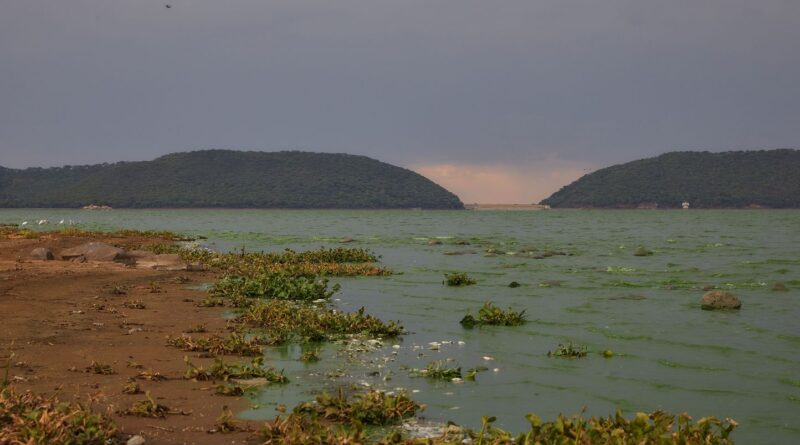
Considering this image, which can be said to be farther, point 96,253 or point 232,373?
point 96,253

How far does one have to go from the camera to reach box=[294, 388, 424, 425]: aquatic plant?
26.6ft

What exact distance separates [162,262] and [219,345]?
655 inches

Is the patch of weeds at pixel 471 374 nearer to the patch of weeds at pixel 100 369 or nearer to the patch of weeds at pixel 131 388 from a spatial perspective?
the patch of weeds at pixel 131 388

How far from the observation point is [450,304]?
18.6 m

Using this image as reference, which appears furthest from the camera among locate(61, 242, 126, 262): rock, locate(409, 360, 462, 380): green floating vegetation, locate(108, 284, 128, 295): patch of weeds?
locate(61, 242, 126, 262): rock

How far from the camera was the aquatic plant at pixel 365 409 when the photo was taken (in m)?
8.10

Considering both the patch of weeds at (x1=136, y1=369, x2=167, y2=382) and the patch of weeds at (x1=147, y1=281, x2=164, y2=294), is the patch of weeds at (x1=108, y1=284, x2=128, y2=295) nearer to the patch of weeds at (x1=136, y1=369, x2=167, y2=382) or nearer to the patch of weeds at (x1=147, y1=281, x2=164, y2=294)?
the patch of weeds at (x1=147, y1=281, x2=164, y2=294)

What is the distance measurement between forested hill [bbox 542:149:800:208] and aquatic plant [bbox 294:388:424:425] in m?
171

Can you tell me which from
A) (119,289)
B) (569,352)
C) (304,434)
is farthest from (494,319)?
(119,289)

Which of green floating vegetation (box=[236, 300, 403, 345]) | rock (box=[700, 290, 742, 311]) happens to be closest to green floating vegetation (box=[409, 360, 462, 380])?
green floating vegetation (box=[236, 300, 403, 345])

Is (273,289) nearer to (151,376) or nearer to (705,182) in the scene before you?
(151,376)

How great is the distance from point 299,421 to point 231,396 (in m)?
1.92

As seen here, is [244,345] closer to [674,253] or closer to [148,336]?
[148,336]

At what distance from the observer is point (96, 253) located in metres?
26.6
